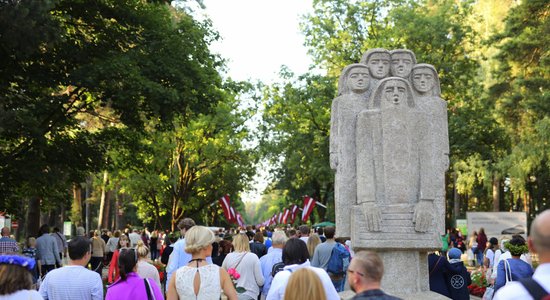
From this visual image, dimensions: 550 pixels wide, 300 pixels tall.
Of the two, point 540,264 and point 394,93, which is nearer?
point 540,264

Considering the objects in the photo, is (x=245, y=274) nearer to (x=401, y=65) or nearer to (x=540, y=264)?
(x=401, y=65)

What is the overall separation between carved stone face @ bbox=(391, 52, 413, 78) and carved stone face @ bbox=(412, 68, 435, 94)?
116 millimetres

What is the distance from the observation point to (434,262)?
39.1ft

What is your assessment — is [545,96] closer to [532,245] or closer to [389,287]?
[389,287]

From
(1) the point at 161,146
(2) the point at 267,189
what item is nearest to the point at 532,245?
(1) the point at 161,146

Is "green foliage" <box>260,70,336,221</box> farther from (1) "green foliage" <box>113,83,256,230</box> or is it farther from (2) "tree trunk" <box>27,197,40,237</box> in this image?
(2) "tree trunk" <box>27,197,40,237</box>

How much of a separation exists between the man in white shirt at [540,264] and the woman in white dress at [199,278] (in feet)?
11.1

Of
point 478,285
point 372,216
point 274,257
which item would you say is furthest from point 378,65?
point 478,285

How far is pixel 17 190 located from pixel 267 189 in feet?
118

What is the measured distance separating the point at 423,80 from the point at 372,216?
6.91ft

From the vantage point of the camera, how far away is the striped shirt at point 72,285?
25.1ft

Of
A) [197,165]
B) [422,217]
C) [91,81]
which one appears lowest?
[422,217]

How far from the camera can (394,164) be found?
37.5ft

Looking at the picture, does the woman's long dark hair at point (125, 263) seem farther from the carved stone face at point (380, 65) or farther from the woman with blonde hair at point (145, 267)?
the carved stone face at point (380, 65)
